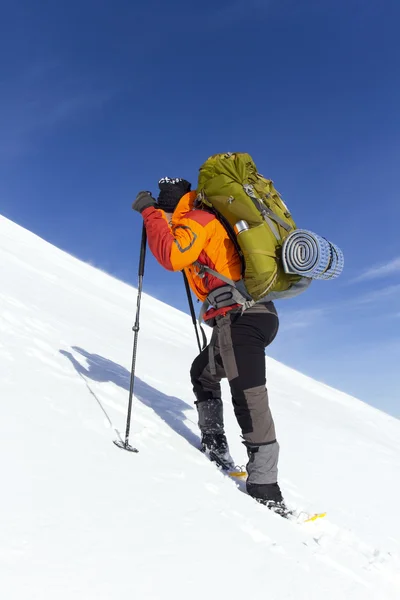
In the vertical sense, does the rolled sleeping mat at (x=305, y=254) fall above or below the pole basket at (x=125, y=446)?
above

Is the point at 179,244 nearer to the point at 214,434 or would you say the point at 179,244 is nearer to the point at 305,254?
the point at 305,254

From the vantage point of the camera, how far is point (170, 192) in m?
4.55

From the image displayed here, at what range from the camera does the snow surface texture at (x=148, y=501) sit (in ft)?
7.62

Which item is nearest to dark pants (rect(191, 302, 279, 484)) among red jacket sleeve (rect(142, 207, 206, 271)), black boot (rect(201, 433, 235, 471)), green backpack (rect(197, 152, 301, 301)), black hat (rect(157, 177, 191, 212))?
green backpack (rect(197, 152, 301, 301))

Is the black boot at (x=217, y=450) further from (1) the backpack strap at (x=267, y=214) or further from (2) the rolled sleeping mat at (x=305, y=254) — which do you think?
(1) the backpack strap at (x=267, y=214)

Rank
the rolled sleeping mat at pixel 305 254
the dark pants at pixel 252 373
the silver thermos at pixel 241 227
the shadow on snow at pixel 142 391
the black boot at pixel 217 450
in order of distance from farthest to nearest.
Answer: the shadow on snow at pixel 142 391, the black boot at pixel 217 450, the dark pants at pixel 252 373, the silver thermos at pixel 241 227, the rolled sleeping mat at pixel 305 254

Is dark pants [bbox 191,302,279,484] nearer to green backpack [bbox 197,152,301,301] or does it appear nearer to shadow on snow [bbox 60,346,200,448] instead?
green backpack [bbox 197,152,301,301]

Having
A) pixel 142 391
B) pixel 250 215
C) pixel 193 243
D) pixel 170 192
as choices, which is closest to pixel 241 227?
pixel 250 215

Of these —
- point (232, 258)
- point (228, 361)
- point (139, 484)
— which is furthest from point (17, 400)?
point (232, 258)

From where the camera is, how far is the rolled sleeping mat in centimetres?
375

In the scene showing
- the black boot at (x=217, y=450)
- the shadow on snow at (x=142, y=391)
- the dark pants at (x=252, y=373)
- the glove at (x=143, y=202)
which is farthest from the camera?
the shadow on snow at (x=142, y=391)

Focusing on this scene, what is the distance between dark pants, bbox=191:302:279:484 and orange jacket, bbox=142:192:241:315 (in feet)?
1.27

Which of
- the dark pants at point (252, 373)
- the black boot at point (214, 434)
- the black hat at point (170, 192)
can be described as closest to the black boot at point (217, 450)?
the black boot at point (214, 434)

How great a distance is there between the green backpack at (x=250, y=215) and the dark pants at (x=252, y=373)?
0.28 meters
